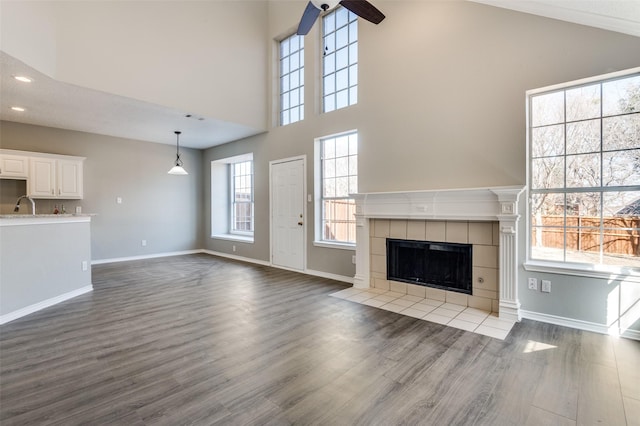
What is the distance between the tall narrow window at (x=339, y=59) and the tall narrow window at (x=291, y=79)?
605 millimetres

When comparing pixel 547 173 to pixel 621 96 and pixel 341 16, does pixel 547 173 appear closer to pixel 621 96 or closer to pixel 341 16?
pixel 621 96

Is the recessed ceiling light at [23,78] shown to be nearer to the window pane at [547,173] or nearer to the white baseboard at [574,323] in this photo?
the window pane at [547,173]

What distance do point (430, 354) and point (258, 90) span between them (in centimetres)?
541

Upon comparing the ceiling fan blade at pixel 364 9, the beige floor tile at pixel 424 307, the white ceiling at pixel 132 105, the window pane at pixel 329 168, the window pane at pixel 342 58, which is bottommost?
the beige floor tile at pixel 424 307

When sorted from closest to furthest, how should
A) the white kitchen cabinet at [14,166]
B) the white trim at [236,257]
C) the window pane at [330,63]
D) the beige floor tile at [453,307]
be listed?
the beige floor tile at [453,307]
the white kitchen cabinet at [14,166]
the window pane at [330,63]
the white trim at [236,257]

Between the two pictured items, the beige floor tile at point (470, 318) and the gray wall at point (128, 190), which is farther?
the gray wall at point (128, 190)

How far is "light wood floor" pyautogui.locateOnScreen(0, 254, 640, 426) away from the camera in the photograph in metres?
1.77

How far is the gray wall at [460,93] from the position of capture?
294 centimetres

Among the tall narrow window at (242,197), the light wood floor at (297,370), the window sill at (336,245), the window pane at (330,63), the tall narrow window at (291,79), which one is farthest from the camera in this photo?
the tall narrow window at (242,197)

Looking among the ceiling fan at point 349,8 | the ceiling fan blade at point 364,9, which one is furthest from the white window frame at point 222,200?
the ceiling fan blade at point 364,9

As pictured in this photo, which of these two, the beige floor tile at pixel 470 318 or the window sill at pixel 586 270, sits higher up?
the window sill at pixel 586 270

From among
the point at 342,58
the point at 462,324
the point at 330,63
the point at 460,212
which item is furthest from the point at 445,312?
the point at 330,63

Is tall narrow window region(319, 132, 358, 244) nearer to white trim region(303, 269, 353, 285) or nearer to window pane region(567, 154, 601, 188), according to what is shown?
white trim region(303, 269, 353, 285)

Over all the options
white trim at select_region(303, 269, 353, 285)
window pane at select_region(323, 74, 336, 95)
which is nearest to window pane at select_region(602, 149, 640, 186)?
white trim at select_region(303, 269, 353, 285)
